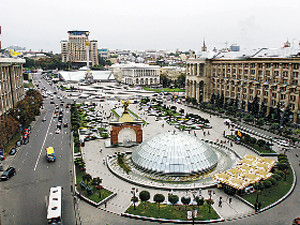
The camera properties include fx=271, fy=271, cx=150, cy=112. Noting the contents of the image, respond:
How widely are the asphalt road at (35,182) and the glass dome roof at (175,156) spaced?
386 inches

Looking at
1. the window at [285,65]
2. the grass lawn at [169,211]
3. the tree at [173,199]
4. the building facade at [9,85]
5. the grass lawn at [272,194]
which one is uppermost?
the window at [285,65]

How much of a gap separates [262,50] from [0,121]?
204 feet

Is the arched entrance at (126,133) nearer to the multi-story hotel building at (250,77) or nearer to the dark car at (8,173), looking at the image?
the dark car at (8,173)

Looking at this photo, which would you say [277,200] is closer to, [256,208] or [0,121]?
[256,208]

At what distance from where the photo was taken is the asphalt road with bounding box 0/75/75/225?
2530 cm

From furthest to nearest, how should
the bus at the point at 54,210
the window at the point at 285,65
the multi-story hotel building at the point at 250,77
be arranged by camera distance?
the window at the point at 285,65 < the multi-story hotel building at the point at 250,77 < the bus at the point at 54,210

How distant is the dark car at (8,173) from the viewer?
107 feet

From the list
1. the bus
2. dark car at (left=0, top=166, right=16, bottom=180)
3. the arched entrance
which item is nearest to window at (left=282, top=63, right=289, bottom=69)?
the arched entrance

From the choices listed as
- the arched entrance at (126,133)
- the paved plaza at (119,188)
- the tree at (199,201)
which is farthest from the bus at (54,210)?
the arched entrance at (126,133)

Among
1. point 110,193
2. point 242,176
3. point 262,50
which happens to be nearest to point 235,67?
point 262,50

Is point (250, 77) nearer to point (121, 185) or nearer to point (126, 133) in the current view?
point (126, 133)

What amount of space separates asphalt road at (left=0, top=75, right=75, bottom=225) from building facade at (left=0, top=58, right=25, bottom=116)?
31.5 feet

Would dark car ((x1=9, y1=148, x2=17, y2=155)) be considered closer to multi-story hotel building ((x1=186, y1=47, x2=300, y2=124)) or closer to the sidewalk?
the sidewalk

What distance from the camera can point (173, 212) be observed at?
25.3 m
